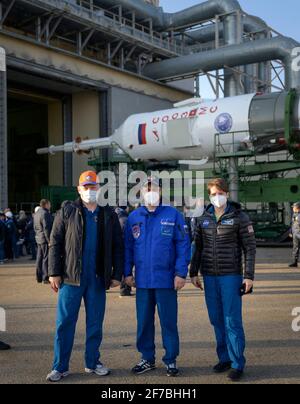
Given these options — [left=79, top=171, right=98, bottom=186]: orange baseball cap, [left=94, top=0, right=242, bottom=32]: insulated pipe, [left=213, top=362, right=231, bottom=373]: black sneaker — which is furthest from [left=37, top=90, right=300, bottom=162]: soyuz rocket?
[left=213, top=362, right=231, bottom=373]: black sneaker

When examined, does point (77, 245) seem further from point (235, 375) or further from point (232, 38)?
point (232, 38)

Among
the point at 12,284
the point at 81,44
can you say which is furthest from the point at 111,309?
the point at 81,44

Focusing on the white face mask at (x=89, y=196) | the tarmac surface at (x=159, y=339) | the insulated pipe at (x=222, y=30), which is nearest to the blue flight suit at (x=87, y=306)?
the white face mask at (x=89, y=196)

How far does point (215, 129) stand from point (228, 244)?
10721mm

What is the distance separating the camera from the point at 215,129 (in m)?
14.7

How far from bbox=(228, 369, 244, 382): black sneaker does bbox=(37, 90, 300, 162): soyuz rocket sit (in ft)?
33.4

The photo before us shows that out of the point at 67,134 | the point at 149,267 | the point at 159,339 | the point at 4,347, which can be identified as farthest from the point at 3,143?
the point at 149,267

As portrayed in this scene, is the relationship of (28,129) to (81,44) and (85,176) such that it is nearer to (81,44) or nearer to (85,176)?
(81,44)

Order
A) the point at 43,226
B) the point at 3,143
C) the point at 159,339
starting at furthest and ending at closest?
the point at 3,143 < the point at 43,226 < the point at 159,339

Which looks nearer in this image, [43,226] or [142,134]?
[43,226]

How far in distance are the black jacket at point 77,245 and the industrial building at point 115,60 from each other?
12.0 meters

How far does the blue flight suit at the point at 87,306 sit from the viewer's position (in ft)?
14.0

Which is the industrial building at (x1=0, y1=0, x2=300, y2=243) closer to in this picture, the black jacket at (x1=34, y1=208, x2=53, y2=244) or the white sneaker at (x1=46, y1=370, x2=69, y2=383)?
the black jacket at (x1=34, y1=208, x2=53, y2=244)

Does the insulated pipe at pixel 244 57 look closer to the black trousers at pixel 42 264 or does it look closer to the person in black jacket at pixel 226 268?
the black trousers at pixel 42 264
